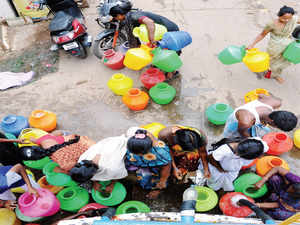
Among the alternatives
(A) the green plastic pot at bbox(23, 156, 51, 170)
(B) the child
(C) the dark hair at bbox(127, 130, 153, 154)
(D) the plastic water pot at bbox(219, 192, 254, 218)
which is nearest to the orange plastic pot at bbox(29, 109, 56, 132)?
(A) the green plastic pot at bbox(23, 156, 51, 170)

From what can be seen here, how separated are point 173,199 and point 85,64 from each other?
322 cm

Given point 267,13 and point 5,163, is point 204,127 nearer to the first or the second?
point 5,163

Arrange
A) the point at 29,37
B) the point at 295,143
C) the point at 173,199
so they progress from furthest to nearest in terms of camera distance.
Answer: the point at 29,37 < the point at 295,143 < the point at 173,199

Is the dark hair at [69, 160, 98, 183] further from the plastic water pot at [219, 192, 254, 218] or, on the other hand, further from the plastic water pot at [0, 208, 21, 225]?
the plastic water pot at [219, 192, 254, 218]

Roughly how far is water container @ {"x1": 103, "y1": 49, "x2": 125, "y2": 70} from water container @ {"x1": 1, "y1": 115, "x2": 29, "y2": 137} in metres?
1.78

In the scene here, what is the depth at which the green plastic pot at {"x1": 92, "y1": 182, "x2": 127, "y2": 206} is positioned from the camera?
7.90ft

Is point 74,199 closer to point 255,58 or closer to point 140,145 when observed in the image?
point 140,145

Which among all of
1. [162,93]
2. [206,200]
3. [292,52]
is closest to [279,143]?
[206,200]

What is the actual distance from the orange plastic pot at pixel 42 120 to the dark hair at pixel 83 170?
1.46 meters

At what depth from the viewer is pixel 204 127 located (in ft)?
11.2

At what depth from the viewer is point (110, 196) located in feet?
7.93

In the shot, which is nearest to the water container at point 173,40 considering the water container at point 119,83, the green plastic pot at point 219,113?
the water container at point 119,83

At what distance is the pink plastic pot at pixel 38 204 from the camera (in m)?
2.15

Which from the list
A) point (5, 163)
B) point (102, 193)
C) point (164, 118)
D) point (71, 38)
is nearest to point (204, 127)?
point (164, 118)
